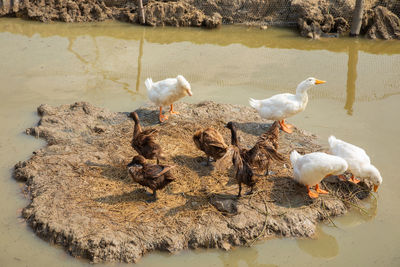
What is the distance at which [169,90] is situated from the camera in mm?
6902

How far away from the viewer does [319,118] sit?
7645mm

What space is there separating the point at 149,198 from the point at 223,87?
13.9ft

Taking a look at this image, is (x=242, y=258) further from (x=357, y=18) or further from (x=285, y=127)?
(x=357, y=18)

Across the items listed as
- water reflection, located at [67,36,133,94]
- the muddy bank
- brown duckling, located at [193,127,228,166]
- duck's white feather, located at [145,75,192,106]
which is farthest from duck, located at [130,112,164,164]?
the muddy bank

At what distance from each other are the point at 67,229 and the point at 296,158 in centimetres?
331

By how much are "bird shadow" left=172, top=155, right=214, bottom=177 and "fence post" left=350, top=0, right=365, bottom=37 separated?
330 inches

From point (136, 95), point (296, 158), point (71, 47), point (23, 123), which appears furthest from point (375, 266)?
point (71, 47)

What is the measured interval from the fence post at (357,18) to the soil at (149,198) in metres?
6.68

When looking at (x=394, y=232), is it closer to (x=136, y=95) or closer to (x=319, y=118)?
(x=319, y=118)

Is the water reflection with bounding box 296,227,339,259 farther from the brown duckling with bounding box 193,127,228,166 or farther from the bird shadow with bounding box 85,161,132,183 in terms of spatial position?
the bird shadow with bounding box 85,161,132,183

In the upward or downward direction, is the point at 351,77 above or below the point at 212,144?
above

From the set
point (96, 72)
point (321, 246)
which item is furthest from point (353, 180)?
point (96, 72)

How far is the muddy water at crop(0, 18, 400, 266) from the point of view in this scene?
475cm

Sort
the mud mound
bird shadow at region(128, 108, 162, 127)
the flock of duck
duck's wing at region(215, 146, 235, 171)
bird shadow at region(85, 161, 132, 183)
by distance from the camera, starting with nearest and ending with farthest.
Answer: duck's wing at region(215, 146, 235, 171) < the flock of duck < bird shadow at region(85, 161, 132, 183) < bird shadow at region(128, 108, 162, 127) < the mud mound
